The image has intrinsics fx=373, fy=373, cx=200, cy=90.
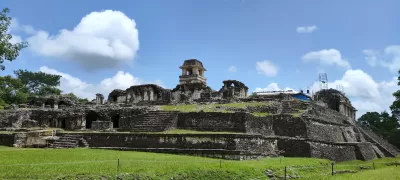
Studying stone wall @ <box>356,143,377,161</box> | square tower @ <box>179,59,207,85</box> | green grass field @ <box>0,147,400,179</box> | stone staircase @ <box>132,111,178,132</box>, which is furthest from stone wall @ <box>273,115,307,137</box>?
square tower @ <box>179,59,207,85</box>

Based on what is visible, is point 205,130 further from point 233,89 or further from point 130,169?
point 233,89

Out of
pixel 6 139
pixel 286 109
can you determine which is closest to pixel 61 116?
pixel 6 139

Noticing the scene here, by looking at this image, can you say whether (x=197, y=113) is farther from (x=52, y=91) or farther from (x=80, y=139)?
(x=52, y=91)

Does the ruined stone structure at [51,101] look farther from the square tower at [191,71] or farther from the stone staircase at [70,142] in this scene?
the square tower at [191,71]

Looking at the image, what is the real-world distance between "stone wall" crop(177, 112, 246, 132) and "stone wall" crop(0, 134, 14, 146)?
8.93 meters

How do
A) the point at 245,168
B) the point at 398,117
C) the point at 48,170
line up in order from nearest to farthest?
the point at 48,170 → the point at 245,168 → the point at 398,117

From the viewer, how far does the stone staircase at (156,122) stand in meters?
20.6

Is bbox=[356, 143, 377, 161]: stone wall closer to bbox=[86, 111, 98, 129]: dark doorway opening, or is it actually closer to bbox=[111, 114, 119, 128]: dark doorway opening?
bbox=[111, 114, 119, 128]: dark doorway opening

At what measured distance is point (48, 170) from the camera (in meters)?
10.6

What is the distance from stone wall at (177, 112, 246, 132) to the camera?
20.2 meters

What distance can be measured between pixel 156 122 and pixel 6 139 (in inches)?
317

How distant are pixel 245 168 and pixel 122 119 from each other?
1106cm

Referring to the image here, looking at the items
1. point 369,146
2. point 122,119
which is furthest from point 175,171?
point 369,146

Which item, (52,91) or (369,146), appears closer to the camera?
(369,146)
